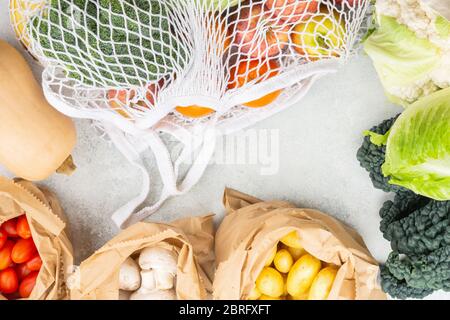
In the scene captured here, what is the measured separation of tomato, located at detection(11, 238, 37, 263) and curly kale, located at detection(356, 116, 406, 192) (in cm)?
79

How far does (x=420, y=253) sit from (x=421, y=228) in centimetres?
5

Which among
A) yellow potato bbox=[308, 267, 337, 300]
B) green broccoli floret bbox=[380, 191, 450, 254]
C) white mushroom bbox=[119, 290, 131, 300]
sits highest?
green broccoli floret bbox=[380, 191, 450, 254]

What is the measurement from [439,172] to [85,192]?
2.74 feet

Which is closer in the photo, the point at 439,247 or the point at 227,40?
the point at 227,40

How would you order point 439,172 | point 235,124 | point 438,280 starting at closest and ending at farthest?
1. point 439,172
2. point 438,280
3. point 235,124

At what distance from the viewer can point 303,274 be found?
1.25m

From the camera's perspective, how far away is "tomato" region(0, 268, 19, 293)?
1.34m

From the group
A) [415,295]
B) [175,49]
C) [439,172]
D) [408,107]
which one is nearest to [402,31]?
[408,107]

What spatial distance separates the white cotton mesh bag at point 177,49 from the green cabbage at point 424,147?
0.18m

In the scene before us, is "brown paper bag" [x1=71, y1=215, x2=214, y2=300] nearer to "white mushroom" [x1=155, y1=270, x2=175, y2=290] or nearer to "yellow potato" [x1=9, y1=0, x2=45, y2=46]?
"white mushroom" [x1=155, y1=270, x2=175, y2=290]

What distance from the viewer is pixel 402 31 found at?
3.49ft

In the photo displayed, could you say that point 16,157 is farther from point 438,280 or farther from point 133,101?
point 438,280

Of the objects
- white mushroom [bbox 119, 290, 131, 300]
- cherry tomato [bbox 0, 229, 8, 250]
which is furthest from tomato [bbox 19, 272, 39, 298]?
white mushroom [bbox 119, 290, 131, 300]
